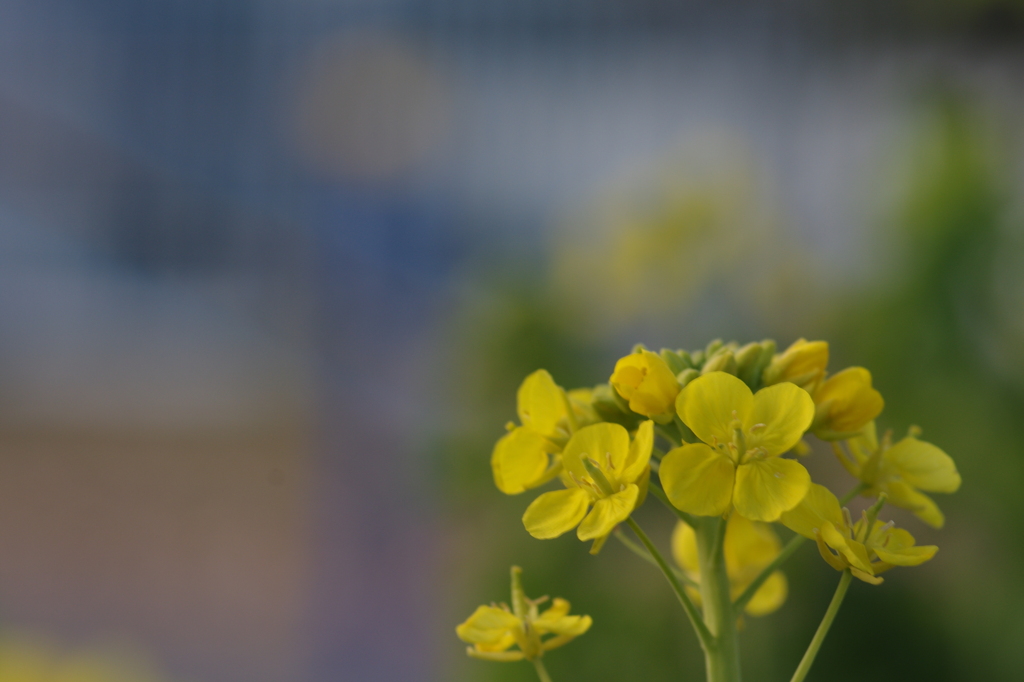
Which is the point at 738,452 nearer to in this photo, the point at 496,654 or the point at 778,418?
the point at 778,418

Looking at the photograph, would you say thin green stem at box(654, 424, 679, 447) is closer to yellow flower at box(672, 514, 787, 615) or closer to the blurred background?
yellow flower at box(672, 514, 787, 615)

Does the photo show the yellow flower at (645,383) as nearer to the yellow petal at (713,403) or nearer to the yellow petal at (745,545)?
the yellow petal at (713,403)

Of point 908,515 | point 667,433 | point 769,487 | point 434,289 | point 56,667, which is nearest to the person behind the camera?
point 769,487

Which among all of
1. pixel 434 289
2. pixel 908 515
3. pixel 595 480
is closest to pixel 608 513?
pixel 595 480

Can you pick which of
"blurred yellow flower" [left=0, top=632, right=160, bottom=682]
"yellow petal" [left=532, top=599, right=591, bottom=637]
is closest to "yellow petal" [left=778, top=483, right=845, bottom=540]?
"yellow petal" [left=532, top=599, right=591, bottom=637]

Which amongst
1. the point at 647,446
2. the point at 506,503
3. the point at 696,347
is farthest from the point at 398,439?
the point at 647,446

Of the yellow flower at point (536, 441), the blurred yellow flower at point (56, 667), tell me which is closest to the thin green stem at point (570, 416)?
the yellow flower at point (536, 441)

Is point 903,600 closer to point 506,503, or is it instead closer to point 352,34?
point 506,503
